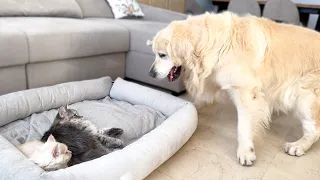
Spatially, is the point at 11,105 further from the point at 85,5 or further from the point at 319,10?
the point at 319,10

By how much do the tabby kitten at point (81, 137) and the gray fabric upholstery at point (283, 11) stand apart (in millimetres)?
3479

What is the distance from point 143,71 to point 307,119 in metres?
1.35

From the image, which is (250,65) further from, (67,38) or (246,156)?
(67,38)

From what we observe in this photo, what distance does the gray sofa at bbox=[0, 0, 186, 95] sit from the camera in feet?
5.77

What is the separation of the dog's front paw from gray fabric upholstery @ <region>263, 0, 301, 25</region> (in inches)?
123

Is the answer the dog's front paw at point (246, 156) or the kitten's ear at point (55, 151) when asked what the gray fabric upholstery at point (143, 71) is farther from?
the kitten's ear at point (55, 151)

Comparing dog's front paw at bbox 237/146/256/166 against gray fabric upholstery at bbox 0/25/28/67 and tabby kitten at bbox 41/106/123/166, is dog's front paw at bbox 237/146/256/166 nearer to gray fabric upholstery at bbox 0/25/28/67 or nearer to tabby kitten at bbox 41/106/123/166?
tabby kitten at bbox 41/106/123/166

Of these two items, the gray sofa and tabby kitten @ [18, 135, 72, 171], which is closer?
tabby kitten @ [18, 135, 72, 171]

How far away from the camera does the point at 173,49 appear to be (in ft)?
4.87

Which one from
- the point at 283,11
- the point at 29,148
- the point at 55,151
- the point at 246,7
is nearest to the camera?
the point at 55,151

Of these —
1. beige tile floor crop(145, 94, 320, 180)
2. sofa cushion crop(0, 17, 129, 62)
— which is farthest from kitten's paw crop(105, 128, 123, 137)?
sofa cushion crop(0, 17, 129, 62)

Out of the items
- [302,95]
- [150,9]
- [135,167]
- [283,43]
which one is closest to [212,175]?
[135,167]

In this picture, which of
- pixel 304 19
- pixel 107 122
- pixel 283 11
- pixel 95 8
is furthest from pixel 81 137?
pixel 304 19

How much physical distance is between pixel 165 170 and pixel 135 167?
0.26 metres
